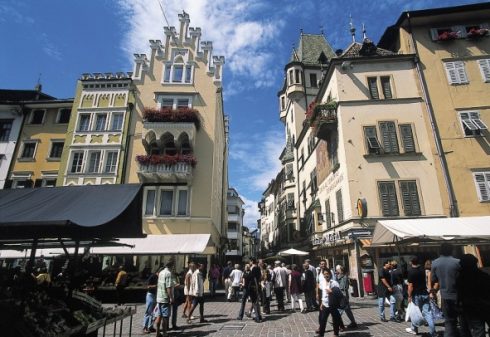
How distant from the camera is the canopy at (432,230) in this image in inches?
379

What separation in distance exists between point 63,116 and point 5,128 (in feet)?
17.2

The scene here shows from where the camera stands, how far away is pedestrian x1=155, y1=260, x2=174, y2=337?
816 cm

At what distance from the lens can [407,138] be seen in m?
18.0

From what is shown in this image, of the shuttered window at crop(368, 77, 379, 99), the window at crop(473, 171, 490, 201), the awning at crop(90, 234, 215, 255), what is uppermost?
the shuttered window at crop(368, 77, 379, 99)

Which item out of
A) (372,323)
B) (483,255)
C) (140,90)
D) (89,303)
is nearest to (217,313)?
(372,323)

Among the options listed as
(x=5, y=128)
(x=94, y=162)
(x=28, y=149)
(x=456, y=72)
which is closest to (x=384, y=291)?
(x=456, y=72)

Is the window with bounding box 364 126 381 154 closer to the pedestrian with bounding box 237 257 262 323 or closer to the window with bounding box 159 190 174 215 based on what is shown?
the pedestrian with bounding box 237 257 262 323

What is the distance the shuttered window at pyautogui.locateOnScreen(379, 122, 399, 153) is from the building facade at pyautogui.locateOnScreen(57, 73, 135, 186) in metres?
18.8

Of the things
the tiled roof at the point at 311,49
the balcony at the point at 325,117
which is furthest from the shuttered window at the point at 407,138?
the tiled roof at the point at 311,49

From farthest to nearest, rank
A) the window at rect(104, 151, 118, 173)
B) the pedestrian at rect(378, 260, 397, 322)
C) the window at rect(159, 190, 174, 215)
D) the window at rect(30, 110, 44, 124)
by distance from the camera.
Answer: the window at rect(30, 110, 44, 124) < the window at rect(104, 151, 118, 173) < the window at rect(159, 190, 174, 215) < the pedestrian at rect(378, 260, 397, 322)

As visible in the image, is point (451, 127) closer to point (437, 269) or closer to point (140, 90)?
point (437, 269)

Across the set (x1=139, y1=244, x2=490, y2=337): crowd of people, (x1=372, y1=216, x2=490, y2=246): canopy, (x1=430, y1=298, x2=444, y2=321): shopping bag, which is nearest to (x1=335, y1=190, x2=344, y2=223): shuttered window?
(x1=139, y1=244, x2=490, y2=337): crowd of people

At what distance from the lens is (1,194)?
21.9 ft

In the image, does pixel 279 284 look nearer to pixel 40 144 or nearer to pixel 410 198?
pixel 410 198
